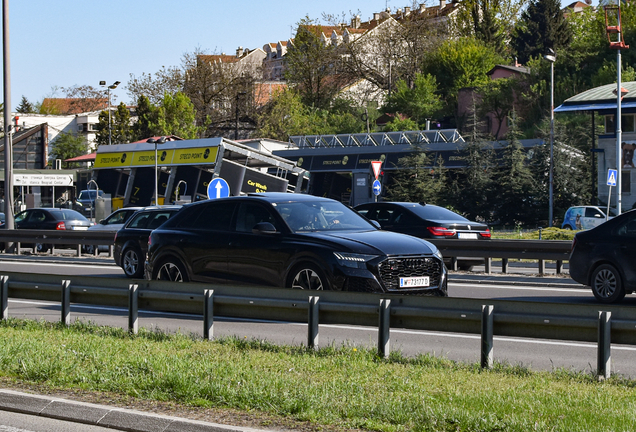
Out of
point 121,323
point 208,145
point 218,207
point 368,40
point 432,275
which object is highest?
point 368,40

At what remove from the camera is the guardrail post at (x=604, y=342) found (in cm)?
694

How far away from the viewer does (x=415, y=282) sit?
33.9ft

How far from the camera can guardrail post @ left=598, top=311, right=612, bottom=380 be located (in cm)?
694

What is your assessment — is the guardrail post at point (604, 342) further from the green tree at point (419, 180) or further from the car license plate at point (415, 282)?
the green tree at point (419, 180)

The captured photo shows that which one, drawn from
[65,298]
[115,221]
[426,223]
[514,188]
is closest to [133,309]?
[65,298]

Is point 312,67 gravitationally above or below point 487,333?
above

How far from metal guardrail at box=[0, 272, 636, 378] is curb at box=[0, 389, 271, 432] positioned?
2.65m

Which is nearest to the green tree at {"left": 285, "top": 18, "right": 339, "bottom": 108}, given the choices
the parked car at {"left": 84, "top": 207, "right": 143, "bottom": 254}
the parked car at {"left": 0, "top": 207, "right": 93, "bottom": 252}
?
the parked car at {"left": 0, "top": 207, "right": 93, "bottom": 252}

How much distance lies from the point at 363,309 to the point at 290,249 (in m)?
3.01

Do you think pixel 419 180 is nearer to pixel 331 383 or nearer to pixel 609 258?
pixel 609 258

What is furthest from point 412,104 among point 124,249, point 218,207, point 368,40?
point 218,207

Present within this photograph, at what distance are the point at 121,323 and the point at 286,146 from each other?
144 ft

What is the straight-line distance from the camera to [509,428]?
5227 mm

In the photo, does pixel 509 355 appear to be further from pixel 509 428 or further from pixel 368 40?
pixel 368 40
